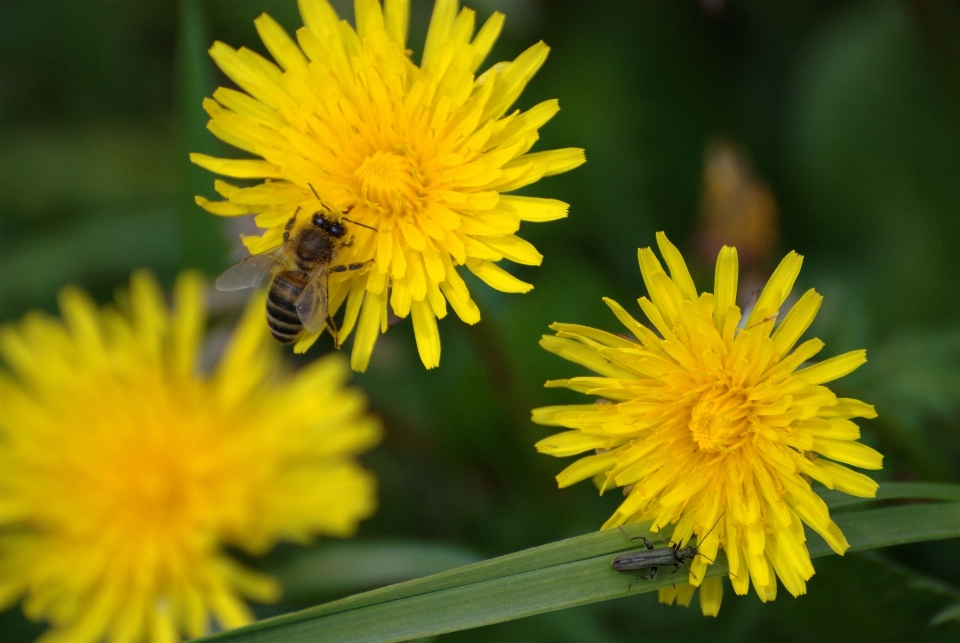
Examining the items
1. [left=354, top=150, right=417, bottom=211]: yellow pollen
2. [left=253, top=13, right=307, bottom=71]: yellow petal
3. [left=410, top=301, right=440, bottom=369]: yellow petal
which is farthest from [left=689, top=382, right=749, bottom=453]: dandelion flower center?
[left=253, top=13, right=307, bottom=71]: yellow petal

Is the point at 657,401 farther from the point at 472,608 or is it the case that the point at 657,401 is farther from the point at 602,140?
the point at 602,140

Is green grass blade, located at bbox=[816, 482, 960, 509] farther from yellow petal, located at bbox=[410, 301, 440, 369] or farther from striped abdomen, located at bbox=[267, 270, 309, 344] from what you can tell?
striped abdomen, located at bbox=[267, 270, 309, 344]

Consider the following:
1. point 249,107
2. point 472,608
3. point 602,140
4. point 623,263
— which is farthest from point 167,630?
point 602,140

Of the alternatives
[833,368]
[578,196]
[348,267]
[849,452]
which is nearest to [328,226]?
[348,267]

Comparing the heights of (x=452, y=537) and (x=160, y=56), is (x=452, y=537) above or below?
Result: below

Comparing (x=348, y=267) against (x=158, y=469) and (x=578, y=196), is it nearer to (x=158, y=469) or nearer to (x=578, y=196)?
(x=158, y=469)

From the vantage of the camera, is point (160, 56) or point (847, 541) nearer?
point (847, 541)

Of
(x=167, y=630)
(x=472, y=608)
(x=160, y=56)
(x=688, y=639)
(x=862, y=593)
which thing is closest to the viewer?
(x=472, y=608)
